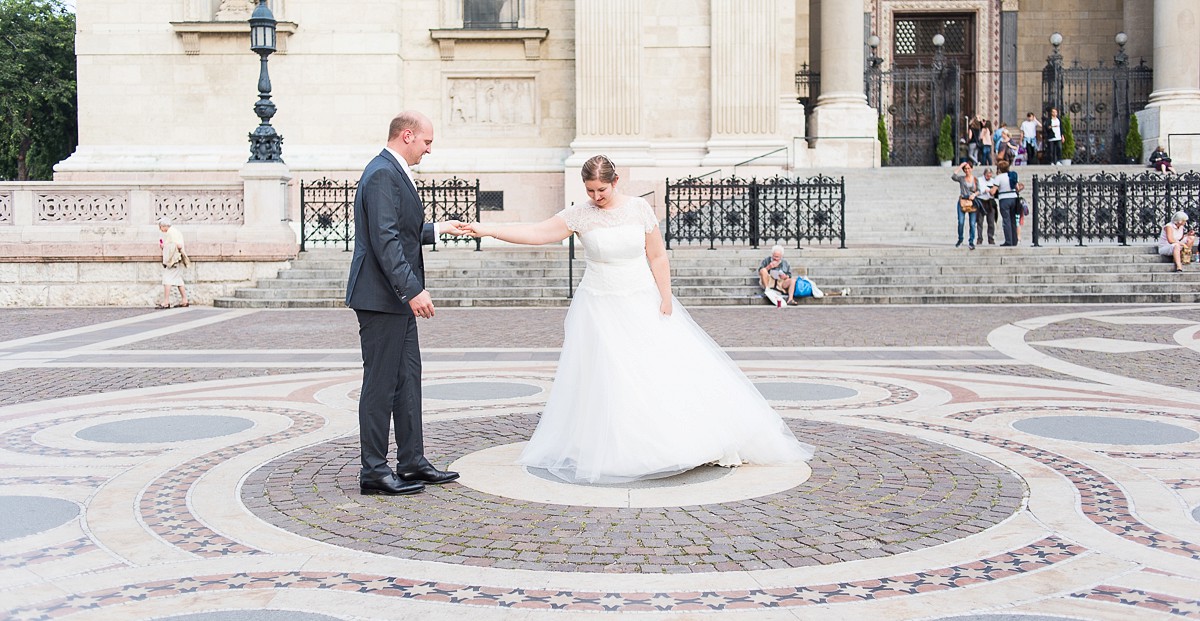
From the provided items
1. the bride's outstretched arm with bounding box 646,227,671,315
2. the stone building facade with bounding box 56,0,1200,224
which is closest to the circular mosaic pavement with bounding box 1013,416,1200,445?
the bride's outstretched arm with bounding box 646,227,671,315

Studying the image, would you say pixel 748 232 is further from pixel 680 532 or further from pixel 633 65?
pixel 680 532

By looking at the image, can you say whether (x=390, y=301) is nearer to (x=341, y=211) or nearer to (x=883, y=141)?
(x=341, y=211)

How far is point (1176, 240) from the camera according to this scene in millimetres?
20734

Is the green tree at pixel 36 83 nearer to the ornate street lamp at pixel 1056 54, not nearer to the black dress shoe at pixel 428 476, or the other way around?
the ornate street lamp at pixel 1056 54

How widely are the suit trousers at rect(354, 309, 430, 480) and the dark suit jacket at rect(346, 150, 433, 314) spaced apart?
0.10 m

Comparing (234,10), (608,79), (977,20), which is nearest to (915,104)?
(977,20)

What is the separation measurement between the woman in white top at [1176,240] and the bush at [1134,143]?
11292 mm

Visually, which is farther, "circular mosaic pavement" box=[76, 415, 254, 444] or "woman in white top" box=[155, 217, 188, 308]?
"woman in white top" box=[155, 217, 188, 308]

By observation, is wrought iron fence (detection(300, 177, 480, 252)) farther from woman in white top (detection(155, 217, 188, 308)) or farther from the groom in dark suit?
the groom in dark suit

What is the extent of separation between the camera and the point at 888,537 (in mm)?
5242

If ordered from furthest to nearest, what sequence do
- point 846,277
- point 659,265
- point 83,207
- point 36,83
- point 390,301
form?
point 36,83
point 83,207
point 846,277
point 659,265
point 390,301

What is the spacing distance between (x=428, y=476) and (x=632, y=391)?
1183 mm

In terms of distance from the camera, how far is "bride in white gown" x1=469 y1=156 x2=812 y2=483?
6.45 metres

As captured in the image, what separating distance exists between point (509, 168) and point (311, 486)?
24.3 m
